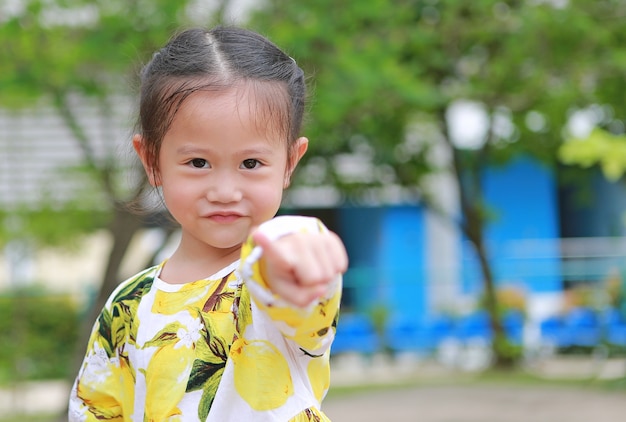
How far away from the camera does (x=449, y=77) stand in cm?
1099

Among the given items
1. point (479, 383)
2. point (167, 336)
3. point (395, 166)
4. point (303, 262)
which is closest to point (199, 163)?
point (167, 336)

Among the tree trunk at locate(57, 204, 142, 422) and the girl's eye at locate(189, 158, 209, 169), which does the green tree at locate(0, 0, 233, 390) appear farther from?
the girl's eye at locate(189, 158, 209, 169)

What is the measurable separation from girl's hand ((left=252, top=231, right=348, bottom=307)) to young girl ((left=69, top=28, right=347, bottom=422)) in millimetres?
101

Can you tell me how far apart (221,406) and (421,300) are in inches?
507

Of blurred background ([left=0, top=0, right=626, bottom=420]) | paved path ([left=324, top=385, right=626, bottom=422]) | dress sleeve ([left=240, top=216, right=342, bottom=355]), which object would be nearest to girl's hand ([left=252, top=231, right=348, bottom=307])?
dress sleeve ([left=240, top=216, right=342, bottom=355])

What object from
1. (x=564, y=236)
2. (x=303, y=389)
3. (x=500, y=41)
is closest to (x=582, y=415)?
(x=500, y=41)

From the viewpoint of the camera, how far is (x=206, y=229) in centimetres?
170

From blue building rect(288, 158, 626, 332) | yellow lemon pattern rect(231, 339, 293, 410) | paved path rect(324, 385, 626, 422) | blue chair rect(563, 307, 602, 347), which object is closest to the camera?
yellow lemon pattern rect(231, 339, 293, 410)

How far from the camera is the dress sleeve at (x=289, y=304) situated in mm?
→ 1326

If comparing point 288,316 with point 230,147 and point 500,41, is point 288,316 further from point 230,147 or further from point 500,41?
point 500,41

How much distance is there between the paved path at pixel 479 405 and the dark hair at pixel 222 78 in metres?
6.61

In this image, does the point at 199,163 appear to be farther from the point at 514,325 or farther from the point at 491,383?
the point at 514,325

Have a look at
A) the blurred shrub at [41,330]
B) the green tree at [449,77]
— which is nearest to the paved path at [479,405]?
the green tree at [449,77]

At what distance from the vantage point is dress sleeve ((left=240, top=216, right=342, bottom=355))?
133 centimetres
